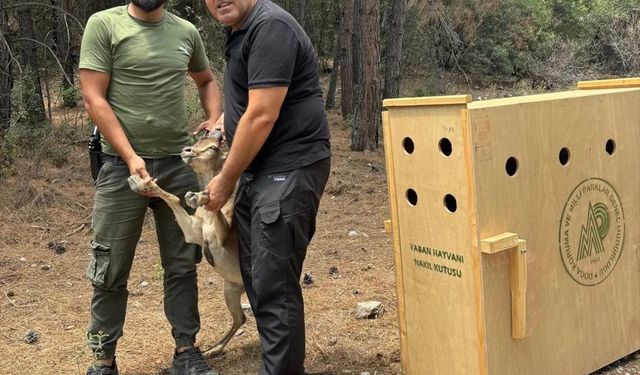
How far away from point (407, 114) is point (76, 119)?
752 cm

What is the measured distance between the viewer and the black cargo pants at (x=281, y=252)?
9.86 ft

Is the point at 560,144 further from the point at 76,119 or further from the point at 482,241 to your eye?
A: the point at 76,119

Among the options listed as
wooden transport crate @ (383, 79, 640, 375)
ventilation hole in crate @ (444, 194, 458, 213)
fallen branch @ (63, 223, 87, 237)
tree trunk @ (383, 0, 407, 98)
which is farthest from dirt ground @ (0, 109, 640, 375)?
tree trunk @ (383, 0, 407, 98)

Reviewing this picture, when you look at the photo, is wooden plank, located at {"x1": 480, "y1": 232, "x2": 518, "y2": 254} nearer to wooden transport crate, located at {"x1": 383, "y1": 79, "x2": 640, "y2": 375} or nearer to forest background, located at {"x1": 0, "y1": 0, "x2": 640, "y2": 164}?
wooden transport crate, located at {"x1": 383, "y1": 79, "x2": 640, "y2": 375}

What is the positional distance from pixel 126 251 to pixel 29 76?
6.49 m

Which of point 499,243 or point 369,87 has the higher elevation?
Result: point 369,87

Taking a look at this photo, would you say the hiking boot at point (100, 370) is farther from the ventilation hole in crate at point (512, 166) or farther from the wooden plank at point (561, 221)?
the ventilation hole in crate at point (512, 166)

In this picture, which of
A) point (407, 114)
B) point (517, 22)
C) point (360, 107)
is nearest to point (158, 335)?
point (407, 114)

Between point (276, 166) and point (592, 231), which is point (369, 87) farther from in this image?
point (276, 166)

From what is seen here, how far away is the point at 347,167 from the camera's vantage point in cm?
1002

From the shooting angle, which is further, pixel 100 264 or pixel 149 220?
pixel 149 220

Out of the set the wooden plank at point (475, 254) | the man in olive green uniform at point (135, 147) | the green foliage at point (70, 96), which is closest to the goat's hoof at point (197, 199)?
the man in olive green uniform at point (135, 147)

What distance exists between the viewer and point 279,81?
9.17ft

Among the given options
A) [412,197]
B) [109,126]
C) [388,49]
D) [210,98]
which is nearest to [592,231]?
[412,197]
